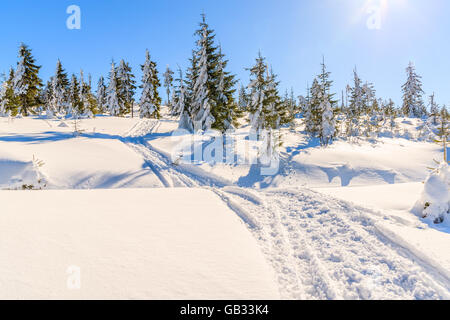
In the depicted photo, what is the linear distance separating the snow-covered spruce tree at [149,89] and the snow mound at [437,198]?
42.0m

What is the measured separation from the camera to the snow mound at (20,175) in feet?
38.0

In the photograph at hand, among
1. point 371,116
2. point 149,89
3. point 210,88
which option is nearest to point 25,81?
point 149,89

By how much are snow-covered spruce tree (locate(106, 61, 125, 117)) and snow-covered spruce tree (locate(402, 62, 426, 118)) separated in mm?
62860

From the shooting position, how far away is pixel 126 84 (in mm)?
47719

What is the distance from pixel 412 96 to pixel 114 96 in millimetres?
64513

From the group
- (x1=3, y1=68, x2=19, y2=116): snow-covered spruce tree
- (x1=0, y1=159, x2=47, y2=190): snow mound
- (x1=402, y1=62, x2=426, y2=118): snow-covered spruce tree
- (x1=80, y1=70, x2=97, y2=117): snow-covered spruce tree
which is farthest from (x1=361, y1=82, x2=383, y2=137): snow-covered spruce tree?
(x1=3, y1=68, x2=19, y2=116): snow-covered spruce tree

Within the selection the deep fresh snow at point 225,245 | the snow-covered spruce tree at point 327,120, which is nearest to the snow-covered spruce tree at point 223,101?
the snow-covered spruce tree at point 327,120

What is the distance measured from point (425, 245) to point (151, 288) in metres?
5.30

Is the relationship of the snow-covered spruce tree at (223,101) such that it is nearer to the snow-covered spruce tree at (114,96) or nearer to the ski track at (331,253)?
the ski track at (331,253)

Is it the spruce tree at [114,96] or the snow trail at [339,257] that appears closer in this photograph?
the snow trail at [339,257]

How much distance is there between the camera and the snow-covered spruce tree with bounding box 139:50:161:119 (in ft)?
137

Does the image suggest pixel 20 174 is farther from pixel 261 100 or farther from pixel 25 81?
pixel 25 81

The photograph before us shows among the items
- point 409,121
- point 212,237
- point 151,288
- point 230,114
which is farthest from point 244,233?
point 409,121
